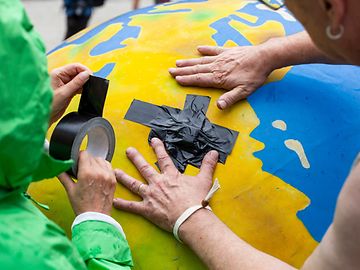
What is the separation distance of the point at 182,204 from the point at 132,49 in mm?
630

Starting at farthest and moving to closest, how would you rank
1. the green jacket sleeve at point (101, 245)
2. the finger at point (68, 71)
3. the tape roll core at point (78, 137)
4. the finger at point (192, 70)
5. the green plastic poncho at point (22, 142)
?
the finger at point (192, 70)
the finger at point (68, 71)
the tape roll core at point (78, 137)
the green jacket sleeve at point (101, 245)
the green plastic poncho at point (22, 142)

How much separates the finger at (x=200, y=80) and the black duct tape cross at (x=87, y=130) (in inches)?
11.8

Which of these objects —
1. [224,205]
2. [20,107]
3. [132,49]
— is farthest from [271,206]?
[20,107]

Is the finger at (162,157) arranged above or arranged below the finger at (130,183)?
above

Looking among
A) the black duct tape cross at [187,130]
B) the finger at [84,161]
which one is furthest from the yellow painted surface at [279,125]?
the finger at [84,161]

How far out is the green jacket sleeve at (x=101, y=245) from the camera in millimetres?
1885

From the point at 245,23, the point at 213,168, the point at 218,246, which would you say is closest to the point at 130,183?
the point at 213,168

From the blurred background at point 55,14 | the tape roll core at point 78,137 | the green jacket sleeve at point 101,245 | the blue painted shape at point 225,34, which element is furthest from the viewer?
the blurred background at point 55,14

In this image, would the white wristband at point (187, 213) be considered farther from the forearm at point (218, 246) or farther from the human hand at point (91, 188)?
the human hand at point (91, 188)

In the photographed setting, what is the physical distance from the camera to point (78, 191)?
80.7 inches

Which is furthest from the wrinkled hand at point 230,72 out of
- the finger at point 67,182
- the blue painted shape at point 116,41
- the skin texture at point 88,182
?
the finger at point 67,182

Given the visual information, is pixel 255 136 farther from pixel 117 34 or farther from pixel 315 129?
pixel 117 34

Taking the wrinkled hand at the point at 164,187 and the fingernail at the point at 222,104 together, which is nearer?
the wrinkled hand at the point at 164,187

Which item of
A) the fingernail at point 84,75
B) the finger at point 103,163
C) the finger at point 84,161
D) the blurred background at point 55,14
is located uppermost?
the fingernail at point 84,75
